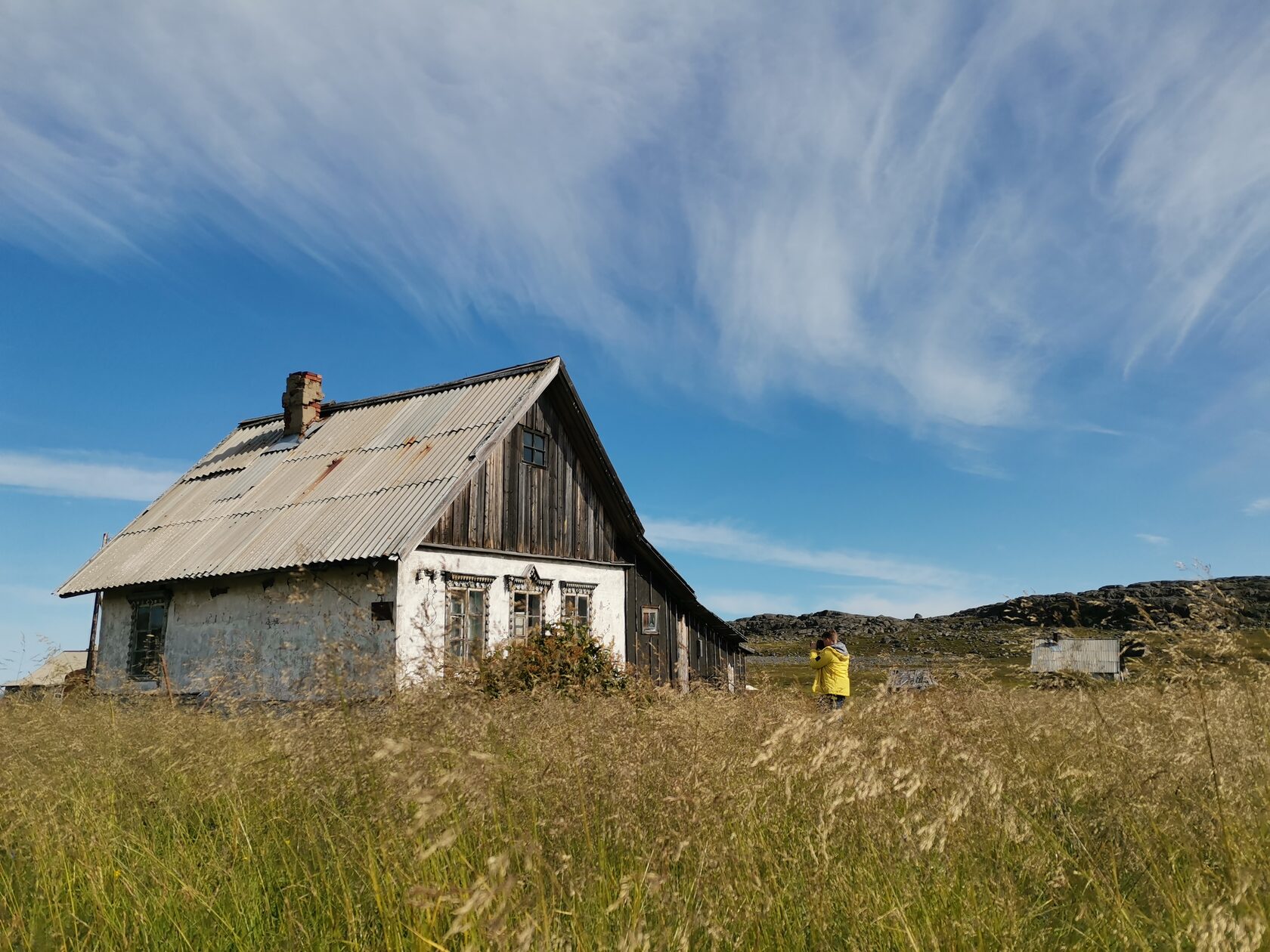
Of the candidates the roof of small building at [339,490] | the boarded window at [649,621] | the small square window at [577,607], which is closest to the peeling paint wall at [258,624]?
the roof of small building at [339,490]

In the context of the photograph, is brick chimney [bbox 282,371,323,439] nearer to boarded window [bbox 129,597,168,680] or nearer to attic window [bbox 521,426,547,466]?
boarded window [bbox 129,597,168,680]

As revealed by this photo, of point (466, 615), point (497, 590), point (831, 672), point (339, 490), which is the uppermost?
point (339, 490)

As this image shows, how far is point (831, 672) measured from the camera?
11.9 m

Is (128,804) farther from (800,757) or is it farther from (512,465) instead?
(512,465)

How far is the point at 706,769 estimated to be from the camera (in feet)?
11.3

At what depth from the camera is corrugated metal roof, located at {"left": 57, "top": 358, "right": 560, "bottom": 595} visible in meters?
15.1

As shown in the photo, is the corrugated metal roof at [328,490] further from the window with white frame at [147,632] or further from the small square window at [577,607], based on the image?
the small square window at [577,607]

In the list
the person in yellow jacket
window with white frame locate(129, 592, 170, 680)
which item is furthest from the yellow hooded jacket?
window with white frame locate(129, 592, 170, 680)

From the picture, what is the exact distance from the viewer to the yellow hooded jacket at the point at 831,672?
11.8 meters

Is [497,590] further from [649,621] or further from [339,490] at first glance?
[649,621]

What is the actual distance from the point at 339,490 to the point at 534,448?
3.80 m

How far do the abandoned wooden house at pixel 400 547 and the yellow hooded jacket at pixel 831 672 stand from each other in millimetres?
3280

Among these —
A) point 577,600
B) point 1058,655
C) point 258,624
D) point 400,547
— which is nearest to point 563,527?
point 577,600

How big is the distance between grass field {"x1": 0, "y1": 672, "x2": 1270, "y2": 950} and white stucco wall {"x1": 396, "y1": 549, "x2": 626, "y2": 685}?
301 inches
